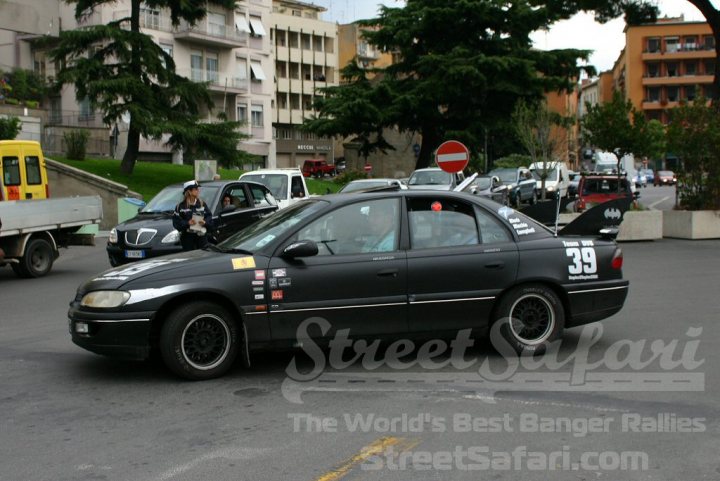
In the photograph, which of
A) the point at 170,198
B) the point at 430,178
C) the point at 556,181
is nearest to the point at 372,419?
the point at 170,198

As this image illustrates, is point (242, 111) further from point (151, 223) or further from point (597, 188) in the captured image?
point (151, 223)

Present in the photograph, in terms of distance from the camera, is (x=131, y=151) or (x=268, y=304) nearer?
(x=268, y=304)

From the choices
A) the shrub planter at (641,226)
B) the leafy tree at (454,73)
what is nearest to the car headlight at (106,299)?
the shrub planter at (641,226)

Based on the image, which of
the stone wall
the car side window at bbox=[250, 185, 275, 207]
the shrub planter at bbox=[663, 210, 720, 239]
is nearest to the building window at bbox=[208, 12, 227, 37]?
the stone wall

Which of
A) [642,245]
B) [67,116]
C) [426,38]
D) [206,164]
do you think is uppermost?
[426,38]

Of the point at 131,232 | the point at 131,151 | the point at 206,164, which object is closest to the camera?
the point at 131,232

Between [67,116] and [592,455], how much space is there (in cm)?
5137

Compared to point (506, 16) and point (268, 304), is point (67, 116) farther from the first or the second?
point (268, 304)

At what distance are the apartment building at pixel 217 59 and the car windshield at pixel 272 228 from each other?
42.8 m

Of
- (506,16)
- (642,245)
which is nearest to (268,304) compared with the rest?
(642,245)

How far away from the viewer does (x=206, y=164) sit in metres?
27.8

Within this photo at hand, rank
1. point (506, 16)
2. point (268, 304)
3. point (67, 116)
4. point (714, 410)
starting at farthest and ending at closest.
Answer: point (67, 116), point (506, 16), point (268, 304), point (714, 410)

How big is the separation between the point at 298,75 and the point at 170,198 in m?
66.9

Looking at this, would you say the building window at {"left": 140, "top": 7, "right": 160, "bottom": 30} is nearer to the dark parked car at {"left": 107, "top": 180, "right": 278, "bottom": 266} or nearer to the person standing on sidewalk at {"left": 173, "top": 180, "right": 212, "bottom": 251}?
the dark parked car at {"left": 107, "top": 180, "right": 278, "bottom": 266}
